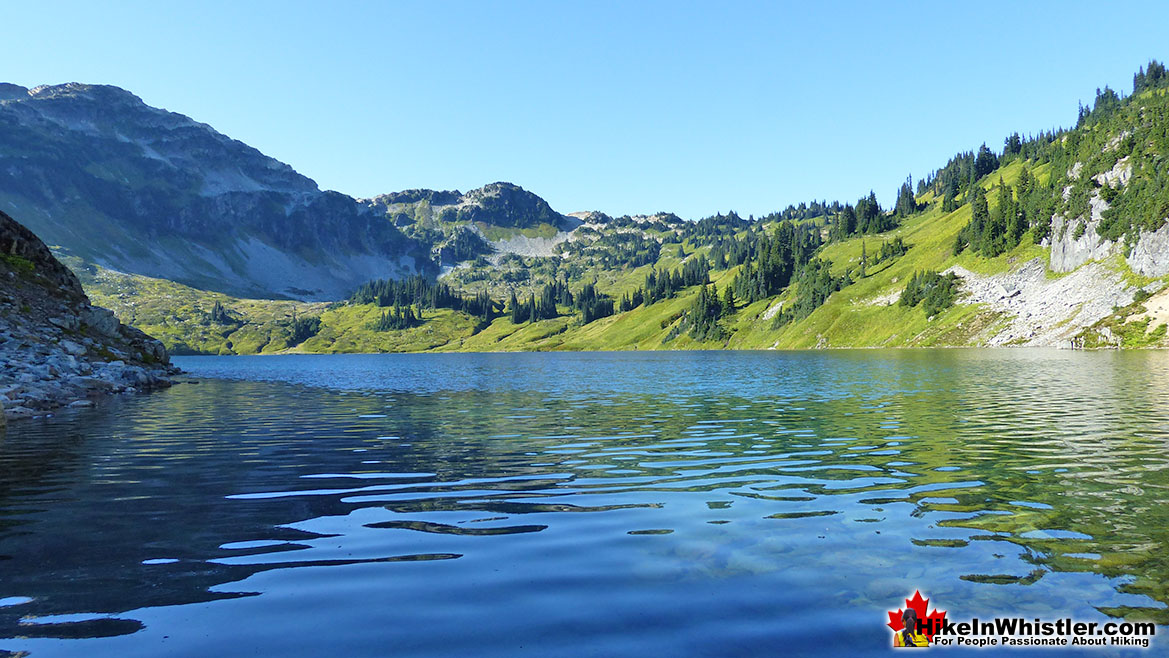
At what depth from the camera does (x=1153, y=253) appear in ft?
573

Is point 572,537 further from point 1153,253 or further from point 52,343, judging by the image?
point 1153,253

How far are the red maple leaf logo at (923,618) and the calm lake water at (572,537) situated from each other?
8.7 inches

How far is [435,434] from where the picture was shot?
36312 millimetres

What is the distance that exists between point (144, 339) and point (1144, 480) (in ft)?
352

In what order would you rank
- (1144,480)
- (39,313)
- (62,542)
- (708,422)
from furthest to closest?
(39,313) < (708,422) < (1144,480) < (62,542)

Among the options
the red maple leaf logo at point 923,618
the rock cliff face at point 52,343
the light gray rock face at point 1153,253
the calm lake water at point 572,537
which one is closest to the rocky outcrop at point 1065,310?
the light gray rock face at point 1153,253

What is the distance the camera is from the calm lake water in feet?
31.8

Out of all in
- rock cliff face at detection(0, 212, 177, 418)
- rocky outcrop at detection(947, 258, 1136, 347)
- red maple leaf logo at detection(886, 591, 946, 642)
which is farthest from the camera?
rocky outcrop at detection(947, 258, 1136, 347)

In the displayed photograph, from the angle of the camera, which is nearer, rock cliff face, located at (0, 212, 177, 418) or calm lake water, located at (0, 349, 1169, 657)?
calm lake water, located at (0, 349, 1169, 657)

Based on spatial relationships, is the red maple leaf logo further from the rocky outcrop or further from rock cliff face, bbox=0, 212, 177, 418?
the rocky outcrop

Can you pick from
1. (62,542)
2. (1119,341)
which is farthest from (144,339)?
(1119,341)

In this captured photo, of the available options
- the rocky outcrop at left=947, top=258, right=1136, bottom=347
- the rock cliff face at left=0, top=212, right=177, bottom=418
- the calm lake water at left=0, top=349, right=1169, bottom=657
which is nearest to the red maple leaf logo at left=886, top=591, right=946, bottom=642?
the calm lake water at left=0, top=349, right=1169, bottom=657

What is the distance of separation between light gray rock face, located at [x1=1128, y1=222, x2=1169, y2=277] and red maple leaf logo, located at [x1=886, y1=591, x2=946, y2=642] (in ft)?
705

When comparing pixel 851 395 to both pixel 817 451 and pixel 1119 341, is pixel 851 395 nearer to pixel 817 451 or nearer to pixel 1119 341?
pixel 817 451
